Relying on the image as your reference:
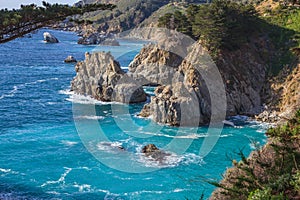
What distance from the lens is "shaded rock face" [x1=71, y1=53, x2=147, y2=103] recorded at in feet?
190

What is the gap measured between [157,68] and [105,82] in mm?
11501

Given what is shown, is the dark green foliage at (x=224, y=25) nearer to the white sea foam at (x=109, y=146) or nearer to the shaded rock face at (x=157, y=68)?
the shaded rock face at (x=157, y=68)

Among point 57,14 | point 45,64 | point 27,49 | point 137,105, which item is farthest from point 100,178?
point 27,49

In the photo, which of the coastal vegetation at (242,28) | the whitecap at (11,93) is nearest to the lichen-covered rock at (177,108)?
the coastal vegetation at (242,28)

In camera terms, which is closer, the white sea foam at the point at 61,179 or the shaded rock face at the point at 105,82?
the white sea foam at the point at 61,179

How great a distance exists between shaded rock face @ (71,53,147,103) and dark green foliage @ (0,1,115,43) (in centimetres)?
3931

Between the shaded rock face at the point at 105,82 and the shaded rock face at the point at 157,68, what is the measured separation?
5034mm

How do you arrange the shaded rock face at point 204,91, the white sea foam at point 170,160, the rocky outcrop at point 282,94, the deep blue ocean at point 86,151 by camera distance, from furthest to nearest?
the rocky outcrop at point 282,94 < the shaded rock face at point 204,91 < the white sea foam at point 170,160 < the deep blue ocean at point 86,151

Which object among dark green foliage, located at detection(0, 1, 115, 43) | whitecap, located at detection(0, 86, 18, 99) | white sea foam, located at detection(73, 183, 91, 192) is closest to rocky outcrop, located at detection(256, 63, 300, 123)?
white sea foam, located at detection(73, 183, 91, 192)

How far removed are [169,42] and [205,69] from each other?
14889 millimetres

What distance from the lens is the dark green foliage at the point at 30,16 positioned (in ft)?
53.7

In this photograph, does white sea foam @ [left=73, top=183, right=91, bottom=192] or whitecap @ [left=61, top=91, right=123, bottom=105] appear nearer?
white sea foam @ [left=73, top=183, right=91, bottom=192]

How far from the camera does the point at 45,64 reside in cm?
8875

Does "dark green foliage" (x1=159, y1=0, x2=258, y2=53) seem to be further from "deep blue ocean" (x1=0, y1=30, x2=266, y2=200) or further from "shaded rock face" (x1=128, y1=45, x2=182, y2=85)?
"deep blue ocean" (x1=0, y1=30, x2=266, y2=200)
